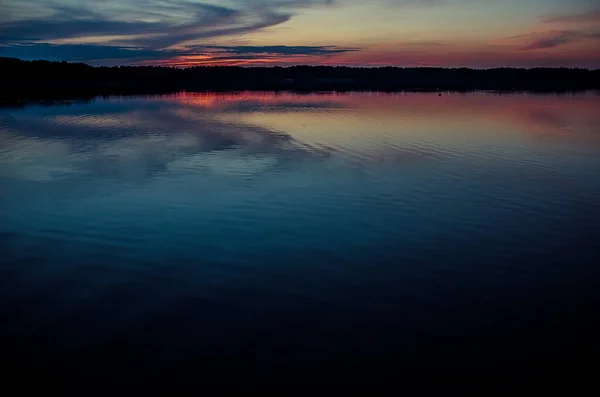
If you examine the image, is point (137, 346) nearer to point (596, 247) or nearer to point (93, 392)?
point (93, 392)

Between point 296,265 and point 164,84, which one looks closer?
point 296,265

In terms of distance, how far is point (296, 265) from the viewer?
11.8 m

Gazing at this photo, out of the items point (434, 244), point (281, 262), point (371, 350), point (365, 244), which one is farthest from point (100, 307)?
point (434, 244)

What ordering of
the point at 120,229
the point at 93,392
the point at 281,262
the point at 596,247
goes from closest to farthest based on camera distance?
the point at 93,392, the point at 281,262, the point at 596,247, the point at 120,229

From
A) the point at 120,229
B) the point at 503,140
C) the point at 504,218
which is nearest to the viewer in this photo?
the point at 120,229

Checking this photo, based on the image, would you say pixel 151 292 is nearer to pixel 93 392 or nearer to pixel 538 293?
pixel 93 392

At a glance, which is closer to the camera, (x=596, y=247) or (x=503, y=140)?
(x=596, y=247)

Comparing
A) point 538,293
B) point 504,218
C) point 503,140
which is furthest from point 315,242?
point 503,140

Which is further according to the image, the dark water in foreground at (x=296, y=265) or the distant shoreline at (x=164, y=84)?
the distant shoreline at (x=164, y=84)

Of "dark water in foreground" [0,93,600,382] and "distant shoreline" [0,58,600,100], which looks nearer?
"dark water in foreground" [0,93,600,382]

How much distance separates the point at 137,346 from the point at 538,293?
862 cm

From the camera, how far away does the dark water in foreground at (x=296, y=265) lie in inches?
320

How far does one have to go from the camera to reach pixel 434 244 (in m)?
13.1

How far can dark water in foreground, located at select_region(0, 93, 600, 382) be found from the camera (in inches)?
320
